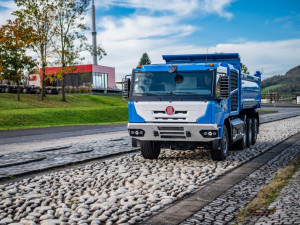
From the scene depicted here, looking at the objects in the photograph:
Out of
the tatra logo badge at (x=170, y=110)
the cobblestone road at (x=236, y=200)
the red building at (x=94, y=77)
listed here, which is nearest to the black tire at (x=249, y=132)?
the cobblestone road at (x=236, y=200)

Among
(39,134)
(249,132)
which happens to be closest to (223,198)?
(249,132)

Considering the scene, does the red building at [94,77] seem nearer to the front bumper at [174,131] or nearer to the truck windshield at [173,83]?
the truck windshield at [173,83]

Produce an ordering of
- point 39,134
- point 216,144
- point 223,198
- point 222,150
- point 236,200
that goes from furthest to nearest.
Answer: point 39,134, point 222,150, point 216,144, point 223,198, point 236,200

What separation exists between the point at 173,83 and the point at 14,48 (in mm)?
34848

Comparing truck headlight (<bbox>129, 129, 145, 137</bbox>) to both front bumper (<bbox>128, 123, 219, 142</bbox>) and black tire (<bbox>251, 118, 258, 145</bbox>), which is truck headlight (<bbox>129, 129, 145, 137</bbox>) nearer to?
front bumper (<bbox>128, 123, 219, 142</bbox>)

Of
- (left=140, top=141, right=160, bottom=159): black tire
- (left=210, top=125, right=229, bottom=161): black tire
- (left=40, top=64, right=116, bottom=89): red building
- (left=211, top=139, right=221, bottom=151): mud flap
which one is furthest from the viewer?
(left=40, top=64, right=116, bottom=89): red building

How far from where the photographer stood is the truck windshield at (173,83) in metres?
10.5

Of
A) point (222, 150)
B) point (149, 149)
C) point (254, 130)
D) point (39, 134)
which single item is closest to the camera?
point (222, 150)

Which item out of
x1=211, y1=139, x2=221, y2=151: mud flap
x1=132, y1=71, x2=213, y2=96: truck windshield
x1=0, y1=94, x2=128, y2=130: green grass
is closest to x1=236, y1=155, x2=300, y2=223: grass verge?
x1=211, y1=139, x2=221, y2=151: mud flap

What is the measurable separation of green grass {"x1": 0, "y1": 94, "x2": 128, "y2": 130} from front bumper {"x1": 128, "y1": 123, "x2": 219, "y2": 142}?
17.4m

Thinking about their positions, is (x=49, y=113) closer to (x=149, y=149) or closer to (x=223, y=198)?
(x=149, y=149)

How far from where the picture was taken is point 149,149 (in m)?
11.4

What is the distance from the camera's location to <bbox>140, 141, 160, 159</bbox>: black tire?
37.3ft

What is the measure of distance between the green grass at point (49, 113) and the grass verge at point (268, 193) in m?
20.2
